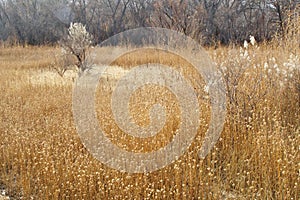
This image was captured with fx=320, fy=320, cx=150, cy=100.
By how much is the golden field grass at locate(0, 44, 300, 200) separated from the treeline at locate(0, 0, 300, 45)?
315 inches

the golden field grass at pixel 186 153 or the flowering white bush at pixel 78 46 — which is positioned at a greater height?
the flowering white bush at pixel 78 46

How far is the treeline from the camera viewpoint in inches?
600

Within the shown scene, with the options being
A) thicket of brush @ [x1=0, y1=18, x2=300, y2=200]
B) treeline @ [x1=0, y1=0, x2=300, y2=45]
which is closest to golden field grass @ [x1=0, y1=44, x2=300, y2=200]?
thicket of brush @ [x1=0, y1=18, x2=300, y2=200]

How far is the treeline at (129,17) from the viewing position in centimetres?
1523

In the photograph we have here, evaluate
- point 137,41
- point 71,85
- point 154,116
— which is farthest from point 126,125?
point 137,41

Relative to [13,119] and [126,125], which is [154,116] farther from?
[13,119]

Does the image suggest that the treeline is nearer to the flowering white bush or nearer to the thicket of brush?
the flowering white bush

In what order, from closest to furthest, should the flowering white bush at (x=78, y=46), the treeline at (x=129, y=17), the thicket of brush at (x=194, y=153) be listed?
the thicket of brush at (x=194, y=153) → the flowering white bush at (x=78, y=46) → the treeline at (x=129, y=17)

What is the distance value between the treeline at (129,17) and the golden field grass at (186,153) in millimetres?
7994

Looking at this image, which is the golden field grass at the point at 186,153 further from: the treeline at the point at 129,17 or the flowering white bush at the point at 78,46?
the treeline at the point at 129,17

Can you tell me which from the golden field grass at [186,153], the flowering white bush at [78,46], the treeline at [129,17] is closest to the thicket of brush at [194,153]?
the golden field grass at [186,153]

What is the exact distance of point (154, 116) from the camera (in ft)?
13.4

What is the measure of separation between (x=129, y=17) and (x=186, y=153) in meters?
20.6

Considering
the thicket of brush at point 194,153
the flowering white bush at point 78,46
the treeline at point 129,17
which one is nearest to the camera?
the thicket of brush at point 194,153
